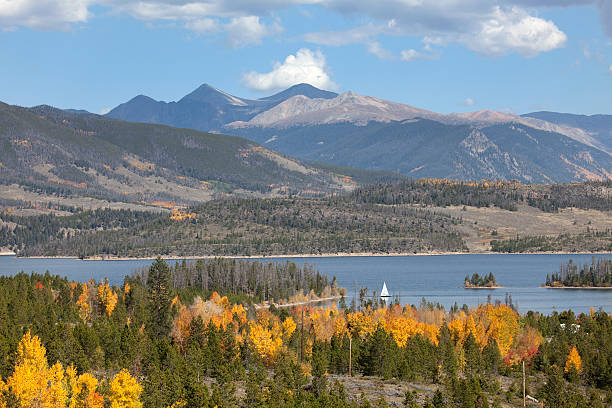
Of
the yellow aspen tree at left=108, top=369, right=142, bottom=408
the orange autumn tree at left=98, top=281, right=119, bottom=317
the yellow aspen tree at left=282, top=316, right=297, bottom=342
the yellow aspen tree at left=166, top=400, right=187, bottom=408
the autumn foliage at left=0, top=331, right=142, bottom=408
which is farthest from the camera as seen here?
the orange autumn tree at left=98, top=281, right=119, bottom=317

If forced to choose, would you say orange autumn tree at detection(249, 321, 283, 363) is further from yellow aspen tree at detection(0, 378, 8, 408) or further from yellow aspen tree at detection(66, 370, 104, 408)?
yellow aspen tree at detection(0, 378, 8, 408)

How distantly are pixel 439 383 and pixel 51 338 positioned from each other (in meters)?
61.8

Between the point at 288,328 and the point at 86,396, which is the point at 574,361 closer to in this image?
the point at 288,328

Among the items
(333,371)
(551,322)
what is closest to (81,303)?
(333,371)

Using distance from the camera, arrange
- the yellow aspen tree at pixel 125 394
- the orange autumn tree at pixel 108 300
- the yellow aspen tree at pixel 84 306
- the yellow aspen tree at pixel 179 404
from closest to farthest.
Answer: the yellow aspen tree at pixel 179 404 < the yellow aspen tree at pixel 125 394 < the yellow aspen tree at pixel 84 306 < the orange autumn tree at pixel 108 300

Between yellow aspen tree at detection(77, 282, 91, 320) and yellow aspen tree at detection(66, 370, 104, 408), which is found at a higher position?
yellow aspen tree at detection(77, 282, 91, 320)

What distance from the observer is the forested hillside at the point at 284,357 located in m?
105

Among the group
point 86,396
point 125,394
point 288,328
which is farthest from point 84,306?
point 86,396

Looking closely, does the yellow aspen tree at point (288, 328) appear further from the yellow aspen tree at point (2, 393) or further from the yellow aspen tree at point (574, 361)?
the yellow aspen tree at point (2, 393)

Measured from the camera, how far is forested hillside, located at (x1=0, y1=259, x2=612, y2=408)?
344ft

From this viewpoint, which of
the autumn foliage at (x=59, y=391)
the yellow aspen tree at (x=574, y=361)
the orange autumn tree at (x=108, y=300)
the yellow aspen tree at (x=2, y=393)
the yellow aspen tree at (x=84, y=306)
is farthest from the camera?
the orange autumn tree at (x=108, y=300)

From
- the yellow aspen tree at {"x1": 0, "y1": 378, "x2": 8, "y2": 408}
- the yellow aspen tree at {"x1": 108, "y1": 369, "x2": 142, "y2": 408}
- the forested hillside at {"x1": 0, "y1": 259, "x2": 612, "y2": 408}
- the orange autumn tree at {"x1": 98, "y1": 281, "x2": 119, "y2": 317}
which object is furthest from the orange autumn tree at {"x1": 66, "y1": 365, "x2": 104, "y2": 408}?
the orange autumn tree at {"x1": 98, "y1": 281, "x2": 119, "y2": 317}

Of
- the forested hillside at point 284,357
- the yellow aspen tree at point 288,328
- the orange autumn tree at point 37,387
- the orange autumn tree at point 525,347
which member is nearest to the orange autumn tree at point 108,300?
the forested hillside at point 284,357

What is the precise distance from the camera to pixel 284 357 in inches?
5320
